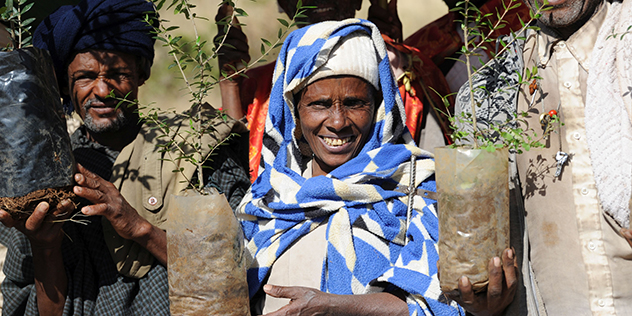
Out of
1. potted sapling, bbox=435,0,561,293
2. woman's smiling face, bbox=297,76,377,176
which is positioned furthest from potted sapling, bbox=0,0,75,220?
potted sapling, bbox=435,0,561,293

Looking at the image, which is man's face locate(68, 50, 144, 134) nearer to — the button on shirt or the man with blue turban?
the man with blue turban

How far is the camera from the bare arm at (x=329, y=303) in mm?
2305

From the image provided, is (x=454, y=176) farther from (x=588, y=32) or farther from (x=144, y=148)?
(x=144, y=148)

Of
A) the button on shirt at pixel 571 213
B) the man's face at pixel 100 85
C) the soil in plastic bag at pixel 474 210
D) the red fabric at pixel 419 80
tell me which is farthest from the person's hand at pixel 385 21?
the soil in plastic bag at pixel 474 210

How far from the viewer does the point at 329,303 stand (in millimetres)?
2328

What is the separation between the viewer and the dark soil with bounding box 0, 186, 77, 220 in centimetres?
226

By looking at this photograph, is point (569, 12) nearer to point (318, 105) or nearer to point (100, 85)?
point (318, 105)

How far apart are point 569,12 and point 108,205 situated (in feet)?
6.84

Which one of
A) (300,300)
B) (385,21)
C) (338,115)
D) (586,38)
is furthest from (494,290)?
(385,21)

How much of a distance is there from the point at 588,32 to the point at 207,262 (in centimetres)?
183

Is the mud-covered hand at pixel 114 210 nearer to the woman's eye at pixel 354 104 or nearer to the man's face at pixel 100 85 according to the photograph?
the man's face at pixel 100 85

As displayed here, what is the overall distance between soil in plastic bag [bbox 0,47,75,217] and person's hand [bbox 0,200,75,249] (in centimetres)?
3

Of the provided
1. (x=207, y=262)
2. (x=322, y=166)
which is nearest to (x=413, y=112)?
(x=322, y=166)

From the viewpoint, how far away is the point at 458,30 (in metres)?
4.33
